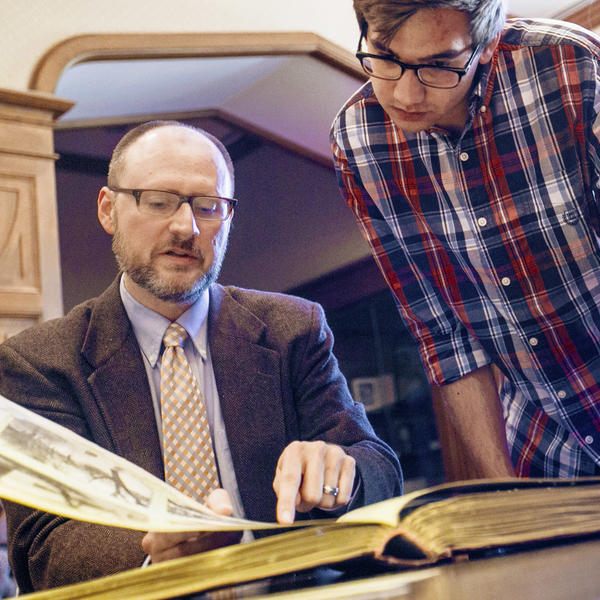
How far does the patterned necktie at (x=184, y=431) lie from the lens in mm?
1052

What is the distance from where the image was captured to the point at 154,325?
119 centimetres

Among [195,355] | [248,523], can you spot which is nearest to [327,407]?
[195,355]

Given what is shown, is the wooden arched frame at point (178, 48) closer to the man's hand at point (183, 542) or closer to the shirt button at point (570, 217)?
the shirt button at point (570, 217)

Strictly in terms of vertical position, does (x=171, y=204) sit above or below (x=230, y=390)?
above

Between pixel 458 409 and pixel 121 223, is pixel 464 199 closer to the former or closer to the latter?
pixel 458 409

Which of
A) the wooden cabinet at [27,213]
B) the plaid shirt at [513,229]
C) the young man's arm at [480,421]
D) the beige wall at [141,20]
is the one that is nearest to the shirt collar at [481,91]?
the plaid shirt at [513,229]

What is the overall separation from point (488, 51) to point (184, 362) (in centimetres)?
61

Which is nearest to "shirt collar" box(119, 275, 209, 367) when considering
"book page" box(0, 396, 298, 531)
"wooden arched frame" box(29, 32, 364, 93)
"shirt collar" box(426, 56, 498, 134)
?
"shirt collar" box(426, 56, 498, 134)

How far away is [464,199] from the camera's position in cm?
102

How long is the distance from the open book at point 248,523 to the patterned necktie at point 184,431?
603mm

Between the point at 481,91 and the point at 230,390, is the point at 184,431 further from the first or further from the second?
the point at 481,91

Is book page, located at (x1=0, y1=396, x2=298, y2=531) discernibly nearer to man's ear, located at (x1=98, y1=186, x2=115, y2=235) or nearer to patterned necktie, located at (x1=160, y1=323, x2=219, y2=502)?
patterned necktie, located at (x1=160, y1=323, x2=219, y2=502)

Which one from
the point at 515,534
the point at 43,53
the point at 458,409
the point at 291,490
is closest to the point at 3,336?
the point at 43,53

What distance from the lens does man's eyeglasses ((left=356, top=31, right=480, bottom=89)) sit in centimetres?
85
